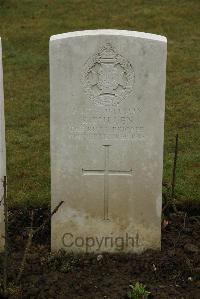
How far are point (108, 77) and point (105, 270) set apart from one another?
146cm

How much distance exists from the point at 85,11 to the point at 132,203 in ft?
31.4

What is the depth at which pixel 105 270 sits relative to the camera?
16.0ft

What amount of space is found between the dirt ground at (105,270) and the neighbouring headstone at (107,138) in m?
0.15

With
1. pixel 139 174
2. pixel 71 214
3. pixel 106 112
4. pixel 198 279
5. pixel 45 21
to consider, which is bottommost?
pixel 198 279

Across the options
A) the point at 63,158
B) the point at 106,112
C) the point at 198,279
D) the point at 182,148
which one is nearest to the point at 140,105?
the point at 106,112

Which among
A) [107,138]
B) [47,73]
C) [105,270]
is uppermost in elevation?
[47,73]

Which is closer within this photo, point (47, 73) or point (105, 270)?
point (105, 270)

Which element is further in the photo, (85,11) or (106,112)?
(85,11)

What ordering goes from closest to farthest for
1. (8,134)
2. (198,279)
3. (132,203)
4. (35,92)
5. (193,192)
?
(198,279)
(132,203)
(193,192)
(8,134)
(35,92)

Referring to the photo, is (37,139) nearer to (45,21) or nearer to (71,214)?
(71,214)

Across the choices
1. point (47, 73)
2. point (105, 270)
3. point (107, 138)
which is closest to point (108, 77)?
point (107, 138)

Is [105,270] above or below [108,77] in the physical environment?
below

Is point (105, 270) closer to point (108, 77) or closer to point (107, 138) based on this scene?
point (107, 138)

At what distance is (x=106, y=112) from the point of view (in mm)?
4875
